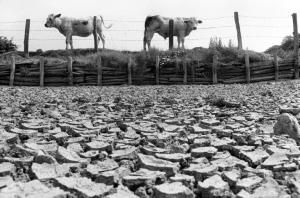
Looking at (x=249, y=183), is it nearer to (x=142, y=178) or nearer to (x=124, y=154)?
(x=142, y=178)

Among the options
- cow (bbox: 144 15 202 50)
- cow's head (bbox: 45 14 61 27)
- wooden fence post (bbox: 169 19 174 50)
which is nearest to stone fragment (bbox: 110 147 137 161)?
wooden fence post (bbox: 169 19 174 50)

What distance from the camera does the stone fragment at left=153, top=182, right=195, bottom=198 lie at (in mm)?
1979

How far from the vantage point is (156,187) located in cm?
208

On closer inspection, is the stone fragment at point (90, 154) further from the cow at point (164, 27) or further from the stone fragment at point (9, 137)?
the cow at point (164, 27)

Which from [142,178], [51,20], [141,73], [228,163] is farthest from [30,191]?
[51,20]

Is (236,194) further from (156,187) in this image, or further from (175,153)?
(175,153)

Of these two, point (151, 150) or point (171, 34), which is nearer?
point (151, 150)

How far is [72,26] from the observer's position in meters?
16.2

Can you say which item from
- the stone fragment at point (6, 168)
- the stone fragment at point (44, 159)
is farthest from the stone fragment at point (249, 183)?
the stone fragment at point (6, 168)

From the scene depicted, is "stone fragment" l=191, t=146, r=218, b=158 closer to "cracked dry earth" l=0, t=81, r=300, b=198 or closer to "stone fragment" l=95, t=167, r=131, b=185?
"cracked dry earth" l=0, t=81, r=300, b=198

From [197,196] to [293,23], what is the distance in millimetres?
13408

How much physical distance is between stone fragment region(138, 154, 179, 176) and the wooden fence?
400 inches

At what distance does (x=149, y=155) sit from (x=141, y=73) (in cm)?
1021

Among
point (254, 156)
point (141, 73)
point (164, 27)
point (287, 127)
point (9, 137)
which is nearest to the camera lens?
point (254, 156)
